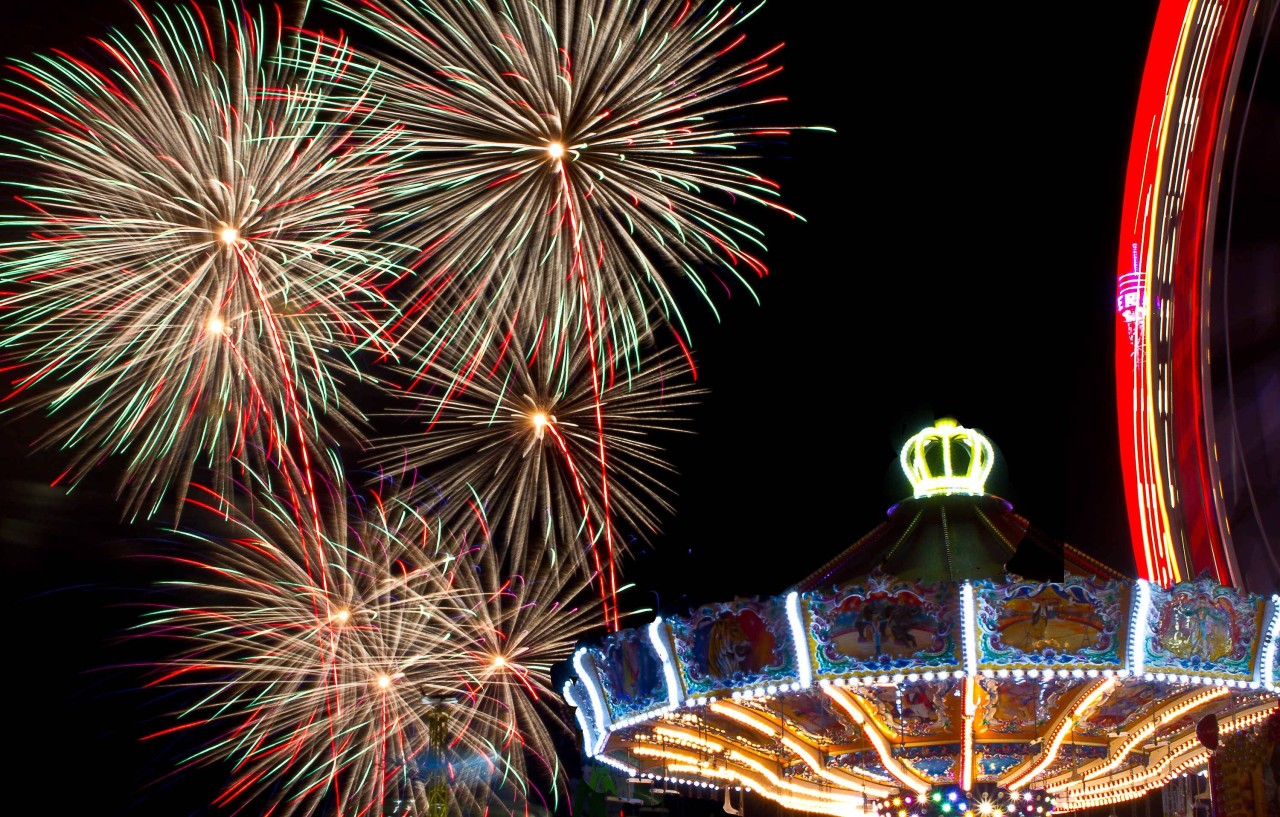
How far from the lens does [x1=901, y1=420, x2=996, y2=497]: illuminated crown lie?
57.0ft

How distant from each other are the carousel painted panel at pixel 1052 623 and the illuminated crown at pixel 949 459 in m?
4.60

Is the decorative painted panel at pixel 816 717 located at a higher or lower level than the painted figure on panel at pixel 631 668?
lower

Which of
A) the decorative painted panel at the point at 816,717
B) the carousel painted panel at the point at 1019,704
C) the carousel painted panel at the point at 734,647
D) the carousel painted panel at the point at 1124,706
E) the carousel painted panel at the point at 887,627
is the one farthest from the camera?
the decorative painted panel at the point at 816,717

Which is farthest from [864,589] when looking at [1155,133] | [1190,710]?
[1155,133]

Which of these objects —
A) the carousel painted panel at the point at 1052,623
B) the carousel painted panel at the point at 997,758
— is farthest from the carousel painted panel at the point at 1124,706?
the carousel painted panel at the point at 1052,623

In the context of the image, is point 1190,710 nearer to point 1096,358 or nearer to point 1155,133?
point 1155,133

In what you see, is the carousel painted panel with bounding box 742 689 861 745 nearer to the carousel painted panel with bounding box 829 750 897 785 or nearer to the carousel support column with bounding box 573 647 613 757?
the carousel painted panel with bounding box 829 750 897 785

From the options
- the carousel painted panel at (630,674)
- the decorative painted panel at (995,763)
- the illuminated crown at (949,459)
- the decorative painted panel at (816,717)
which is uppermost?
the illuminated crown at (949,459)

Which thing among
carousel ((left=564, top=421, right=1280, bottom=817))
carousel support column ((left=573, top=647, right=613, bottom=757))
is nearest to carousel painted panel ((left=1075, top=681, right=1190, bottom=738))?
carousel ((left=564, top=421, right=1280, bottom=817))

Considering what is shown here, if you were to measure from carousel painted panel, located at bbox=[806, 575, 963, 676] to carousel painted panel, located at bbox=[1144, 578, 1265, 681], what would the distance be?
173 centimetres

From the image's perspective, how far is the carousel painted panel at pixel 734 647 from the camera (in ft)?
43.8

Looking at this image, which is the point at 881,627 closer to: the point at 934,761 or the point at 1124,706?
the point at 934,761

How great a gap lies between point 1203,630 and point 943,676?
7.56 ft

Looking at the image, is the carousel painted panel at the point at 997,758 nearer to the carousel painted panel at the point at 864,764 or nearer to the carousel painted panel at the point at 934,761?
the carousel painted panel at the point at 934,761
